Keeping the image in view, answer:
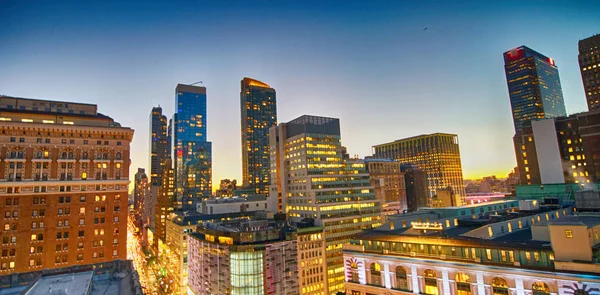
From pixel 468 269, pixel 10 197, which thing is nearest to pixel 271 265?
pixel 468 269

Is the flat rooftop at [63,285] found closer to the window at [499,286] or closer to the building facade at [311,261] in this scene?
the window at [499,286]

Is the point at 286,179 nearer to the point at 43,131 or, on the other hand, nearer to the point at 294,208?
the point at 294,208

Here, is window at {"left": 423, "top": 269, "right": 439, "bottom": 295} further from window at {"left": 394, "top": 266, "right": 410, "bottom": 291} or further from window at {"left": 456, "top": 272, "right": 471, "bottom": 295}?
window at {"left": 394, "top": 266, "right": 410, "bottom": 291}

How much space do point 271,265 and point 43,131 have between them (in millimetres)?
69637

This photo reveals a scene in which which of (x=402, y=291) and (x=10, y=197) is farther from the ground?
(x=10, y=197)

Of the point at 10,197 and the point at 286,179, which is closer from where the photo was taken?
the point at 10,197

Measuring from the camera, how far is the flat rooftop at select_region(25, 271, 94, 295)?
3175 cm

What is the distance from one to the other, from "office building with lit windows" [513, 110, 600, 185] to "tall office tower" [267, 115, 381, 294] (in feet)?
314

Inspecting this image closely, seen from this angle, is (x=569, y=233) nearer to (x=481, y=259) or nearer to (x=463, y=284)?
(x=481, y=259)

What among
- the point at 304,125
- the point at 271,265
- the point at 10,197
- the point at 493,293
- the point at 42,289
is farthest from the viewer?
the point at 304,125

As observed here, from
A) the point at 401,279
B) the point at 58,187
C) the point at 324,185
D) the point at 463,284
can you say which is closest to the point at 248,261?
the point at 401,279

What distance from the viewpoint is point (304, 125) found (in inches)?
6063

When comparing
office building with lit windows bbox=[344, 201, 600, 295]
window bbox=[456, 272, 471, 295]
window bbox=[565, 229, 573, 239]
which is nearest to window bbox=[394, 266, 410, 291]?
office building with lit windows bbox=[344, 201, 600, 295]

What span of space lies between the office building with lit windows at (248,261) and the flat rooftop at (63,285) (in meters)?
55.9
